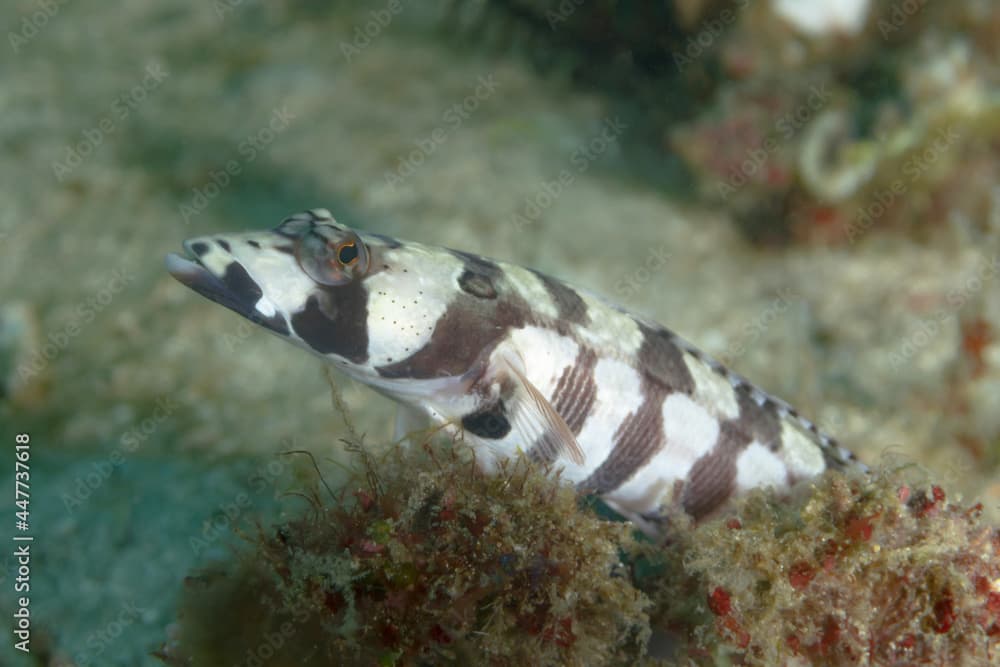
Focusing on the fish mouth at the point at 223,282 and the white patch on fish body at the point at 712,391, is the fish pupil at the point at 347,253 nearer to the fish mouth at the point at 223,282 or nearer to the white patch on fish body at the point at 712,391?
the fish mouth at the point at 223,282

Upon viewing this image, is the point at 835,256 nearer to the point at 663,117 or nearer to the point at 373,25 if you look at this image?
the point at 663,117

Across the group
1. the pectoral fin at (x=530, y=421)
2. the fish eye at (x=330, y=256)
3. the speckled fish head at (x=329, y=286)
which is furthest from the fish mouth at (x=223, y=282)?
the pectoral fin at (x=530, y=421)

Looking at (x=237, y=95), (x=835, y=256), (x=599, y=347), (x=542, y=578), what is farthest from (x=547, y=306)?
(x=237, y=95)

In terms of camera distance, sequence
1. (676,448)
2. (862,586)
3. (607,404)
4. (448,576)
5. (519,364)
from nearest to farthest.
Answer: (448,576)
(862,586)
(519,364)
(607,404)
(676,448)

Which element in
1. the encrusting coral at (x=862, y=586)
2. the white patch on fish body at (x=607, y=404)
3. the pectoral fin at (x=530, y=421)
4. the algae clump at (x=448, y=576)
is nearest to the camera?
the algae clump at (x=448, y=576)

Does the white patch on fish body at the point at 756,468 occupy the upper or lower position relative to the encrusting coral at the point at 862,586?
lower

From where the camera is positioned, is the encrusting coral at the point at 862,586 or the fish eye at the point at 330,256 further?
the fish eye at the point at 330,256

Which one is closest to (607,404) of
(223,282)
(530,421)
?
(530,421)

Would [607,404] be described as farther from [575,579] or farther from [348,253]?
[348,253]
